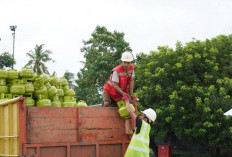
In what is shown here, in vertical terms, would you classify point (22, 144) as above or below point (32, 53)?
below

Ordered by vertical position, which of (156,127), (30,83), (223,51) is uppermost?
(223,51)

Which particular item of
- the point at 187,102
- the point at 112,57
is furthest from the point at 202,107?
the point at 112,57

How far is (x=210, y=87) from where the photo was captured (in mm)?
20828

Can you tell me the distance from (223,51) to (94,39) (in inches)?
582

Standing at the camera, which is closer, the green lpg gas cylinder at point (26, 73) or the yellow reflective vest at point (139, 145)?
the yellow reflective vest at point (139, 145)

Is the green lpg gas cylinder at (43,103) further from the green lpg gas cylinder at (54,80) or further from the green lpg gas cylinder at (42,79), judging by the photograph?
the green lpg gas cylinder at (54,80)

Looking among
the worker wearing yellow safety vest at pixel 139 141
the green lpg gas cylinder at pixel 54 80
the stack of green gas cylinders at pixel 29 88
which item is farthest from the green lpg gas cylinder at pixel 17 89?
the worker wearing yellow safety vest at pixel 139 141

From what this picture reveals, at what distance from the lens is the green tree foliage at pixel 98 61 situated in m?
32.5

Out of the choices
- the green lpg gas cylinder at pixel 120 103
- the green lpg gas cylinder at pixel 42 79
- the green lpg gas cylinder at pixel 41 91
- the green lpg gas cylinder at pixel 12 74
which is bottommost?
the green lpg gas cylinder at pixel 120 103

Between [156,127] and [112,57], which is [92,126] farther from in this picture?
[112,57]

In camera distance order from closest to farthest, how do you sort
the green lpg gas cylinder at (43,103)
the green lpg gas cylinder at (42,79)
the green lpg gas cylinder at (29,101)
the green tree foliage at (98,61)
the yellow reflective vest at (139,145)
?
the yellow reflective vest at (139,145), the green lpg gas cylinder at (29,101), the green lpg gas cylinder at (43,103), the green lpg gas cylinder at (42,79), the green tree foliage at (98,61)

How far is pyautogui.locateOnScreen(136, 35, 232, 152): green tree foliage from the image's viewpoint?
2109 centimetres

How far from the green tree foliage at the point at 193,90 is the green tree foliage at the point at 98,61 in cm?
865

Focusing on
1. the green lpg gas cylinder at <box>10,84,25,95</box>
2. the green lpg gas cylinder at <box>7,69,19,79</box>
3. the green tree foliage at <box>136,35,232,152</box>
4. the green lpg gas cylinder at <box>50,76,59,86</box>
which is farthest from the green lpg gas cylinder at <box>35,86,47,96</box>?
the green tree foliage at <box>136,35,232,152</box>
